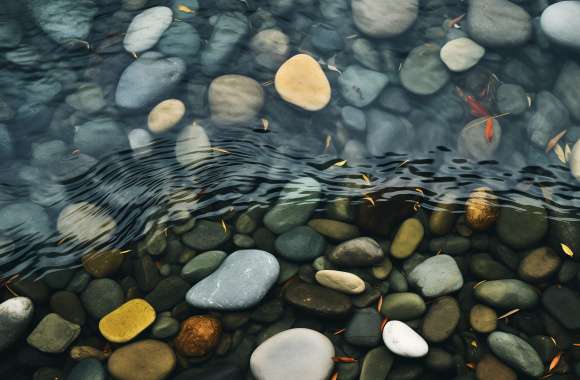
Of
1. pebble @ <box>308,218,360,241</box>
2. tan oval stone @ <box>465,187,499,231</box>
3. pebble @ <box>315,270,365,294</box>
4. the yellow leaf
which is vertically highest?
tan oval stone @ <box>465,187,499,231</box>

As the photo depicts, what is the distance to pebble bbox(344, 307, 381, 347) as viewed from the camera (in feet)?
5.62

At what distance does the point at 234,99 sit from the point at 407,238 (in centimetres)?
107

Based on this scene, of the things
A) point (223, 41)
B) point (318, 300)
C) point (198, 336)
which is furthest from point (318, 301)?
point (223, 41)

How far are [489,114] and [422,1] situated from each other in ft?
2.56

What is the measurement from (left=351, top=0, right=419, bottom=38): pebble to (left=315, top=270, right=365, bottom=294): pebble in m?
1.34

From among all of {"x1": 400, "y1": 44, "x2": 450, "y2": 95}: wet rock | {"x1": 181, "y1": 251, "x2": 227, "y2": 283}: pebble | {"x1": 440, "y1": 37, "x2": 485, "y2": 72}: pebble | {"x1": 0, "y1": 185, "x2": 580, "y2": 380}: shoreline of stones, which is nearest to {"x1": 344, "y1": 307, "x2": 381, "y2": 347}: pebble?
{"x1": 0, "y1": 185, "x2": 580, "y2": 380}: shoreline of stones

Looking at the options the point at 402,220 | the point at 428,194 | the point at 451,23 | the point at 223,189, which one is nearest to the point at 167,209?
the point at 223,189

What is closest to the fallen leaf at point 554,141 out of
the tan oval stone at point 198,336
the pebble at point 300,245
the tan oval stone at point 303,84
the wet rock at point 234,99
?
the tan oval stone at point 303,84

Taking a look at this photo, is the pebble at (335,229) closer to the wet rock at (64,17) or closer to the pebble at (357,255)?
the pebble at (357,255)

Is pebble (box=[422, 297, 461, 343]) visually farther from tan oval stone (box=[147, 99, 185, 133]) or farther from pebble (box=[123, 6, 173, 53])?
pebble (box=[123, 6, 173, 53])

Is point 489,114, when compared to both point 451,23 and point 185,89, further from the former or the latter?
point 185,89

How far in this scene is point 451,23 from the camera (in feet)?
8.25

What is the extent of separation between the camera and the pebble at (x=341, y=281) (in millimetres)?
1806

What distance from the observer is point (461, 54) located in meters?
2.38
